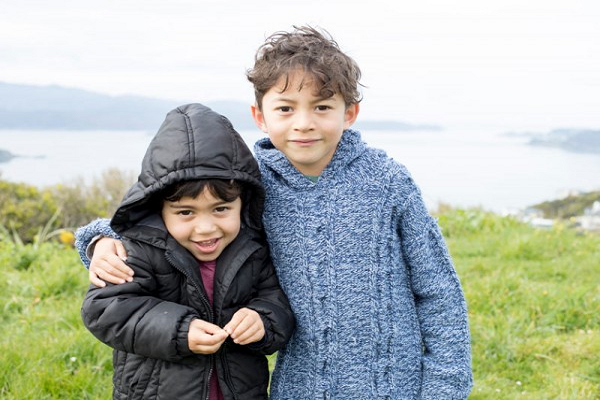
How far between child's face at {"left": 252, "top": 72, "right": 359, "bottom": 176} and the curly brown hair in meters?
0.02

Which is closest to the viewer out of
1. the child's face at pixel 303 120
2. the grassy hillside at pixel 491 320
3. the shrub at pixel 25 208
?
the child's face at pixel 303 120

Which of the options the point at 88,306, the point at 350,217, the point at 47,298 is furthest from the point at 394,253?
the point at 47,298

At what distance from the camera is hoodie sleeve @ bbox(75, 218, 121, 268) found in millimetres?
2275

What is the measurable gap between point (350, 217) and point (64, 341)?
2.03 meters

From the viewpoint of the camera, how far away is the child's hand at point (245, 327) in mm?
1976

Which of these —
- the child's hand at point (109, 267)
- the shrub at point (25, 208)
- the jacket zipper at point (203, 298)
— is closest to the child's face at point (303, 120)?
the jacket zipper at point (203, 298)

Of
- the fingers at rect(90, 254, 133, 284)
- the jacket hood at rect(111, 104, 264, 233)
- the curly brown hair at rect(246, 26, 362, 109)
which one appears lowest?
the fingers at rect(90, 254, 133, 284)

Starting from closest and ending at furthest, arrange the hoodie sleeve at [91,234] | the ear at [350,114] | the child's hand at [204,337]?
the child's hand at [204,337]
the ear at [350,114]
the hoodie sleeve at [91,234]

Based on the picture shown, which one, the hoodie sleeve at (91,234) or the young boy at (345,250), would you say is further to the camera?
the hoodie sleeve at (91,234)

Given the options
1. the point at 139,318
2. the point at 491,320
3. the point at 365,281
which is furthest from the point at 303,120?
the point at 491,320

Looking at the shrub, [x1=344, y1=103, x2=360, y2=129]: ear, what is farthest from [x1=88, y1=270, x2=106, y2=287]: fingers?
the shrub

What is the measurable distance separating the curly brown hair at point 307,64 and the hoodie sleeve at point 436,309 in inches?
14.4

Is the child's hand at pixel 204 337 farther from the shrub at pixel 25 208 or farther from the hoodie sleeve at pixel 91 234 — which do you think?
the shrub at pixel 25 208

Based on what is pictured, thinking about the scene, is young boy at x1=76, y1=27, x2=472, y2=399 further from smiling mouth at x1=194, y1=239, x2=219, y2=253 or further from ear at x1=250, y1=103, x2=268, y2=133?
smiling mouth at x1=194, y1=239, x2=219, y2=253
